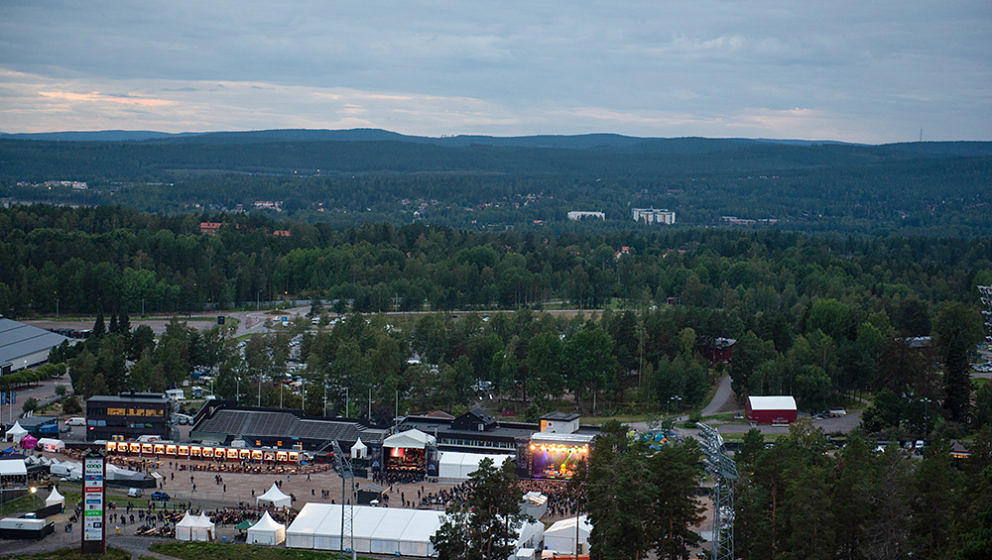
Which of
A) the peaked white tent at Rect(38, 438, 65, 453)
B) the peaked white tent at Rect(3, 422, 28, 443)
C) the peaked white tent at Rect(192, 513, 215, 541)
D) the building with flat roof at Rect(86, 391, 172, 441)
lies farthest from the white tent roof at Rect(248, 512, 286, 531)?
the peaked white tent at Rect(3, 422, 28, 443)

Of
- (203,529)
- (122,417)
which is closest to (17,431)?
(122,417)

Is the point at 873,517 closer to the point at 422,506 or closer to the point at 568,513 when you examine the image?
the point at 568,513

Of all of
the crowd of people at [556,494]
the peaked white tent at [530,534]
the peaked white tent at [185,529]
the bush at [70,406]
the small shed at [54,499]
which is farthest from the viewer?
the bush at [70,406]

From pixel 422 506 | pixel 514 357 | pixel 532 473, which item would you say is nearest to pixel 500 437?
pixel 532 473

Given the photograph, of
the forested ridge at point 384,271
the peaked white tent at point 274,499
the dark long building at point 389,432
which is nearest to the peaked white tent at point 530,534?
the dark long building at point 389,432

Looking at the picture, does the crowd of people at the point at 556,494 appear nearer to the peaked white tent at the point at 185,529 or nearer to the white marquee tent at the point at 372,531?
the white marquee tent at the point at 372,531

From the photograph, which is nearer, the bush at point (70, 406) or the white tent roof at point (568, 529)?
the white tent roof at point (568, 529)

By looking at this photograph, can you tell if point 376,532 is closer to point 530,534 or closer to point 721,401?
point 530,534
